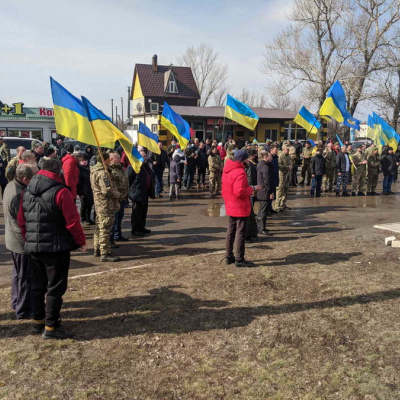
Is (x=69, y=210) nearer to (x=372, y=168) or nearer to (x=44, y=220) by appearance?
(x=44, y=220)

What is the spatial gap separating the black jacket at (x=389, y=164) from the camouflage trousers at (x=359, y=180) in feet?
2.65

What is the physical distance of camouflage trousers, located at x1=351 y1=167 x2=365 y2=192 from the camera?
15336 millimetres

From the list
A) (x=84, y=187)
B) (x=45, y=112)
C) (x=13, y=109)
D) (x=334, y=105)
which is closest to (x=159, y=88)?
(x=45, y=112)

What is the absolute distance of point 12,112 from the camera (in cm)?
4275

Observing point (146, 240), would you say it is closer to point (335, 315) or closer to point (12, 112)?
point (335, 315)

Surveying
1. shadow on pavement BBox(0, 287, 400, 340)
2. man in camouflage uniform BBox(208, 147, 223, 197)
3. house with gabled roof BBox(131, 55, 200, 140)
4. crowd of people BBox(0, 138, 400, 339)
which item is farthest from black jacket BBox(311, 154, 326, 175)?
house with gabled roof BBox(131, 55, 200, 140)

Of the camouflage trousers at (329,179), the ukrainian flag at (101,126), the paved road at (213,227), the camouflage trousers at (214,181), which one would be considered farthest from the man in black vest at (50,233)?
the camouflage trousers at (329,179)

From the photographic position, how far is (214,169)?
14.6 metres

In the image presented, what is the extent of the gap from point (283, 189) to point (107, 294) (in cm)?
726

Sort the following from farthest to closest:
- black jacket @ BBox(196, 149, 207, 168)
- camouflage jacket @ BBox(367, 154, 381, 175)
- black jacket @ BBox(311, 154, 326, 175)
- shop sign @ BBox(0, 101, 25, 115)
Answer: shop sign @ BBox(0, 101, 25, 115) → black jacket @ BBox(196, 149, 207, 168) → camouflage jacket @ BBox(367, 154, 381, 175) → black jacket @ BBox(311, 154, 326, 175)

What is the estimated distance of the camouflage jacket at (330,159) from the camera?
49.9 feet

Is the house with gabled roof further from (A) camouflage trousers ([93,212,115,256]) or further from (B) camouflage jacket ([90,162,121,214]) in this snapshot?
(A) camouflage trousers ([93,212,115,256])

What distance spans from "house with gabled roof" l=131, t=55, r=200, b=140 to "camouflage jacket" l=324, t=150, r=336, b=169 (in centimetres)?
3046

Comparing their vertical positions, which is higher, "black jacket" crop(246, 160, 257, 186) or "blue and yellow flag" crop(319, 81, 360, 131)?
"blue and yellow flag" crop(319, 81, 360, 131)
